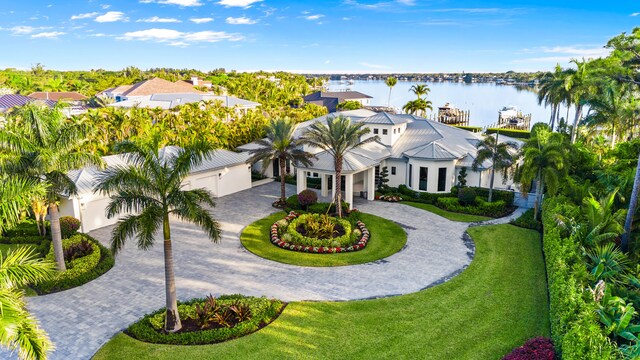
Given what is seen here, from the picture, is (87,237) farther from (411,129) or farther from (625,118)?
(625,118)

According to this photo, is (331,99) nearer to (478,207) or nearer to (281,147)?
(281,147)

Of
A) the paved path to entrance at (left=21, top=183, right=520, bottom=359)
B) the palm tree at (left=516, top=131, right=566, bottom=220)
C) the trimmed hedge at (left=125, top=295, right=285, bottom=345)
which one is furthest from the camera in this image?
the palm tree at (left=516, top=131, right=566, bottom=220)

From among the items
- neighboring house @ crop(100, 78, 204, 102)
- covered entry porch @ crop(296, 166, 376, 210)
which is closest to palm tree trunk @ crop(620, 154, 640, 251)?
covered entry porch @ crop(296, 166, 376, 210)

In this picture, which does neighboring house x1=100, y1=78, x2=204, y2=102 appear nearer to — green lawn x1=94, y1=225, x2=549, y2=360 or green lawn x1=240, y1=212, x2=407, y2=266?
green lawn x1=240, y1=212, x2=407, y2=266

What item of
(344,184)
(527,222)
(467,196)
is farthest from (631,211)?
(344,184)

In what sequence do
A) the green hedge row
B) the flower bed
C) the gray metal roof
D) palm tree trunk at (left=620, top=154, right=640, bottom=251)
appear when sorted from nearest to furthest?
the green hedge row
palm tree trunk at (left=620, top=154, right=640, bottom=251)
the flower bed
the gray metal roof

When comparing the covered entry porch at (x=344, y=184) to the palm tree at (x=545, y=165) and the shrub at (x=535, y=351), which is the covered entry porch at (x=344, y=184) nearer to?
the palm tree at (x=545, y=165)

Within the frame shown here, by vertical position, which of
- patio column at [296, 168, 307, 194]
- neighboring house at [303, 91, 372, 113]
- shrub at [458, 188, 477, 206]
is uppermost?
neighboring house at [303, 91, 372, 113]

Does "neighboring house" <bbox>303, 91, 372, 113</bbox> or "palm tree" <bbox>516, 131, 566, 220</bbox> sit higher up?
"neighboring house" <bbox>303, 91, 372, 113</bbox>
